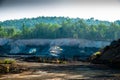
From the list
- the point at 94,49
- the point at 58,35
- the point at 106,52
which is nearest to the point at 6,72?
the point at 106,52

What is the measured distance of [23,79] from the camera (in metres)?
25.5

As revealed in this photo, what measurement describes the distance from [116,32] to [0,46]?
273 ft

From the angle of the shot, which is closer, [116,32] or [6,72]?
[6,72]

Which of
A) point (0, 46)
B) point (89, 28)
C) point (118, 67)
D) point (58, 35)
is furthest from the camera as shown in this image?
point (89, 28)

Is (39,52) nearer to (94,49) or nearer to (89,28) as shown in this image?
(94,49)

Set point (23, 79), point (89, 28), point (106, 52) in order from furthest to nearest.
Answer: point (89, 28), point (106, 52), point (23, 79)

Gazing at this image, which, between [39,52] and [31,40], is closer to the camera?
[39,52]

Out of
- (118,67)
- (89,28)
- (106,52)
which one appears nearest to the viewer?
(118,67)

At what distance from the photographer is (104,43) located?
133m

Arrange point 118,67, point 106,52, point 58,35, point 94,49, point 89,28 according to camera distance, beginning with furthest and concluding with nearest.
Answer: point 89,28 < point 58,35 < point 94,49 < point 106,52 < point 118,67

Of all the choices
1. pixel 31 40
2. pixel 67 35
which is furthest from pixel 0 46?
pixel 67 35

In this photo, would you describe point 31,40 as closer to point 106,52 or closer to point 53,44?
point 53,44

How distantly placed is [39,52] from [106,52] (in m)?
85.8

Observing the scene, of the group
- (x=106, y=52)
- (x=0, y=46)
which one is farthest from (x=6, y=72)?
(x=0, y=46)
